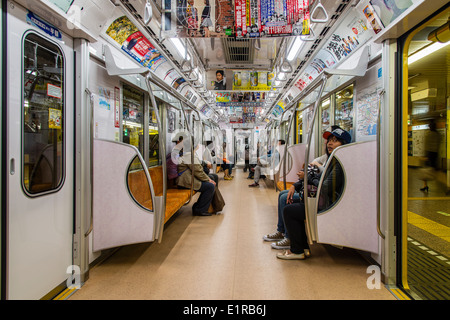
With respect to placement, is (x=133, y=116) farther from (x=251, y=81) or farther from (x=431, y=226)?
(x=431, y=226)

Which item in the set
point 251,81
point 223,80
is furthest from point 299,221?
point 223,80

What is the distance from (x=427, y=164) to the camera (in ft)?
26.0

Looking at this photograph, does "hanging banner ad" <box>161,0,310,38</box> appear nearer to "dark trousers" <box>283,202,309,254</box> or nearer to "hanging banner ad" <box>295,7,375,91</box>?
"hanging banner ad" <box>295,7,375,91</box>

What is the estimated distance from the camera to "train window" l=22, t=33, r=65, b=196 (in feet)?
5.66

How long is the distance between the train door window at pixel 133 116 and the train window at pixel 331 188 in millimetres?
2672

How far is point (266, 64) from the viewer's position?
5402 millimetres

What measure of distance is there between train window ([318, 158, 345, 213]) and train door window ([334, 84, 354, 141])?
0.88m

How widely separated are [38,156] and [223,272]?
1.97 m

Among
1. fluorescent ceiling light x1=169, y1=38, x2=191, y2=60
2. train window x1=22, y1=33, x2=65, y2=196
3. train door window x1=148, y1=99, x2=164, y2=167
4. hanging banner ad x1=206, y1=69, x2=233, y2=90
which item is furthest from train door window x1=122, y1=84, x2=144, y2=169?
hanging banner ad x1=206, y1=69, x2=233, y2=90

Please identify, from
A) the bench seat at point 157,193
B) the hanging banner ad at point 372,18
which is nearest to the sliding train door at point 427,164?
the hanging banner ad at point 372,18

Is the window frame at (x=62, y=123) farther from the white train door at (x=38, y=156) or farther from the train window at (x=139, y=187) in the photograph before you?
the train window at (x=139, y=187)

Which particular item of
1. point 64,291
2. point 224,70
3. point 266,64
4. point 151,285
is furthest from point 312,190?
point 224,70

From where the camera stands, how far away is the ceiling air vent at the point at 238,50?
418cm
